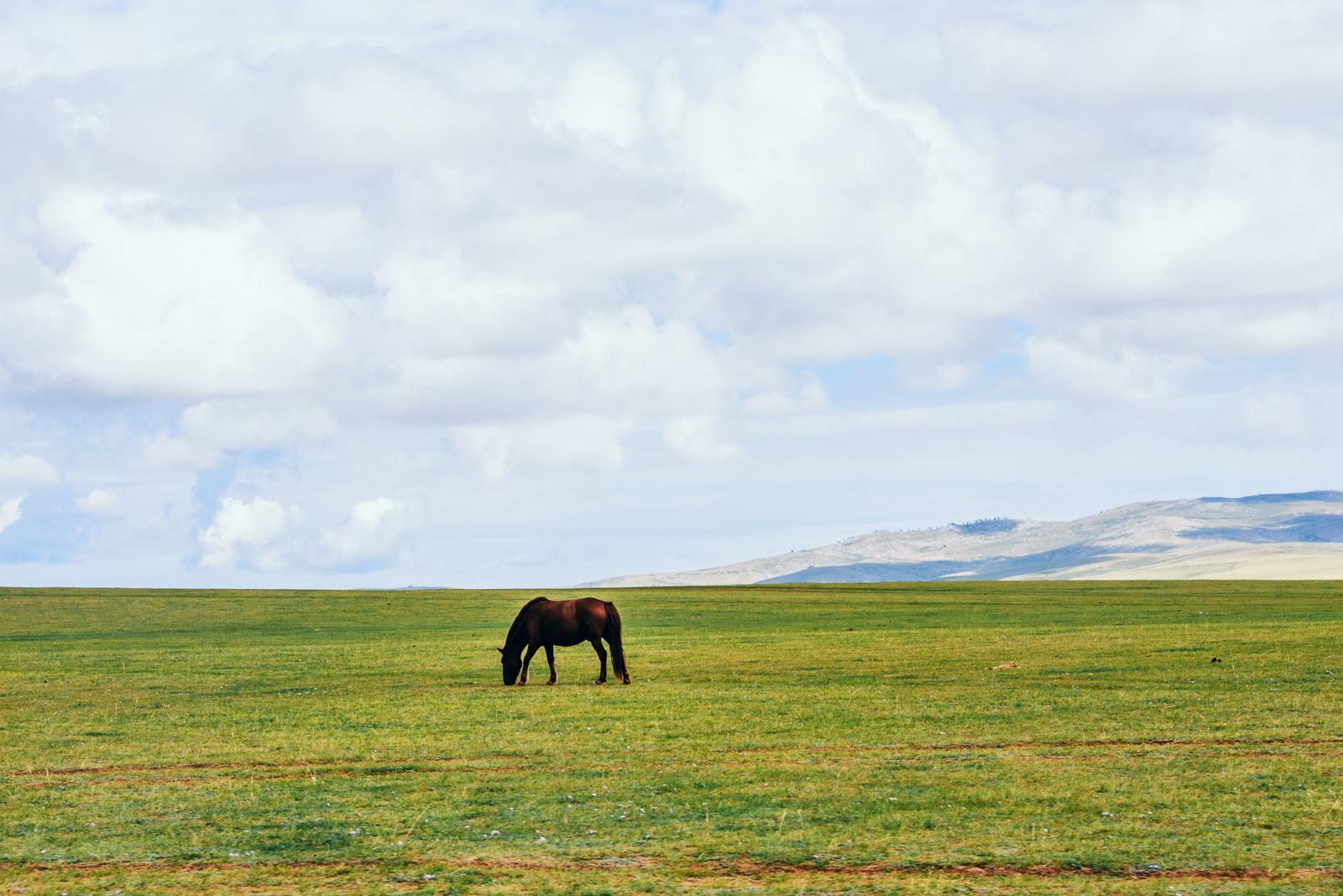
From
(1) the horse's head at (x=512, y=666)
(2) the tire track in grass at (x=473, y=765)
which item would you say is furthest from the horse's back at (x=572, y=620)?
(2) the tire track in grass at (x=473, y=765)

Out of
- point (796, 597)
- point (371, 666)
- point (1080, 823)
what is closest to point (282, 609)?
point (796, 597)

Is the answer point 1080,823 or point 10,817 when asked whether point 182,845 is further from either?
point 1080,823

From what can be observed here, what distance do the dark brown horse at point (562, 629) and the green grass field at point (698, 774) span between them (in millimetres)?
1126

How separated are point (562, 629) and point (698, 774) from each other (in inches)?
607

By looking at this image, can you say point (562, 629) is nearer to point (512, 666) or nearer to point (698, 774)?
point (512, 666)

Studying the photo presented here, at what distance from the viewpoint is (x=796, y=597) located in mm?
115562

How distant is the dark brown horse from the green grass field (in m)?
1.13

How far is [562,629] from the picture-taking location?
33.5 meters

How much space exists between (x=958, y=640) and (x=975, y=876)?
1524 inches

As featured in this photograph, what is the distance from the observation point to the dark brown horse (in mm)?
33219

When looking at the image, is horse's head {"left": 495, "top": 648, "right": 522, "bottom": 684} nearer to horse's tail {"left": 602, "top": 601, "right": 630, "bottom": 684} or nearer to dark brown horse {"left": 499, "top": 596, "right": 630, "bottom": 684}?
dark brown horse {"left": 499, "top": 596, "right": 630, "bottom": 684}

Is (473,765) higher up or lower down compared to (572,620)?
lower down

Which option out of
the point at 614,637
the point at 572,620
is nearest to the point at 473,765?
the point at 614,637

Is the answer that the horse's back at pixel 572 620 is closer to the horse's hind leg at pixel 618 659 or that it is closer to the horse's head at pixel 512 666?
the horse's hind leg at pixel 618 659
